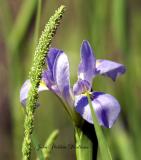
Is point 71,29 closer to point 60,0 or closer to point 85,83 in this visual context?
Answer: point 60,0

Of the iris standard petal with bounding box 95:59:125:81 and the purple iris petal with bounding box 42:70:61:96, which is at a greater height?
the iris standard petal with bounding box 95:59:125:81

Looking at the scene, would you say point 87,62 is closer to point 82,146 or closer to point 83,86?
point 83,86

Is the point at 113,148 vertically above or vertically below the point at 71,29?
below

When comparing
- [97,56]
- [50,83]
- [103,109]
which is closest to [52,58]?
[50,83]

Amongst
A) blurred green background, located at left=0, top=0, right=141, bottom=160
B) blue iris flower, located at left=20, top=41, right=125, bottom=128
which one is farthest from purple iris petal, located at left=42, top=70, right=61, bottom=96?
blurred green background, located at left=0, top=0, right=141, bottom=160

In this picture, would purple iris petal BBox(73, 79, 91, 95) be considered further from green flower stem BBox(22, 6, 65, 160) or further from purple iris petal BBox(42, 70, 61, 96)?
green flower stem BBox(22, 6, 65, 160)

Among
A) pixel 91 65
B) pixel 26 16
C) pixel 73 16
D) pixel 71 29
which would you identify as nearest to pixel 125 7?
pixel 26 16

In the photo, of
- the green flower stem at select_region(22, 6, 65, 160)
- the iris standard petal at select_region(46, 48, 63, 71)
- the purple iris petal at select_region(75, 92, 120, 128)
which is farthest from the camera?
the iris standard petal at select_region(46, 48, 63, 71)
